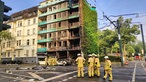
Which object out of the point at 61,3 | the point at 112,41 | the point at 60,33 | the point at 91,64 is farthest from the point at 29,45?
the point at 91,64

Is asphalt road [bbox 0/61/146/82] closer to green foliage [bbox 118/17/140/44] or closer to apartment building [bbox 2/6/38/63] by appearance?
apartment building [bbox 2/6/38/63]

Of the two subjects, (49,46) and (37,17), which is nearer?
(49,46)

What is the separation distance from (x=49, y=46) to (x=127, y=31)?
88.4 feet

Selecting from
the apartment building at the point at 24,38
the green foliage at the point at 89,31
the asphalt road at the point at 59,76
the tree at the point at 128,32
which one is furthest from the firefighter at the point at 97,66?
the tree at the point at 128,32

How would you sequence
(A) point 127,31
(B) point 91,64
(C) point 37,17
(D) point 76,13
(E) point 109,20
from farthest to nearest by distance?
(A) point 127,31 → (C) point 37,17 → (D) point 76,13 → (E) point 109,20 → (B) point 91,64

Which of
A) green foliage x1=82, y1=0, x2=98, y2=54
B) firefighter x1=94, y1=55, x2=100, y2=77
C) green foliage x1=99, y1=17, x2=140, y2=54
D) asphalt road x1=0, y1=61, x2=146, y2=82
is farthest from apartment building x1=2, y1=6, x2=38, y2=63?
firefighter x1=94, y1=55, x2=100, y2=77

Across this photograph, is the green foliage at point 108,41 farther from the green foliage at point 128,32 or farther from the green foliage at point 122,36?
the green foliage at point 128,32

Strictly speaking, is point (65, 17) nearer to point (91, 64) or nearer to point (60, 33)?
point (60, 33)

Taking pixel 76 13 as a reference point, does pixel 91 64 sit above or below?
below

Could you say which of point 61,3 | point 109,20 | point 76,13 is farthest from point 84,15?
point 109,20

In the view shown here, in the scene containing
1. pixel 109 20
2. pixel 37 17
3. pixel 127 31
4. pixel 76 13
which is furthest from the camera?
pixel 127 31

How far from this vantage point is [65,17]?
5359 centimetres

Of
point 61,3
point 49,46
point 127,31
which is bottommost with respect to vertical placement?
point 49,46

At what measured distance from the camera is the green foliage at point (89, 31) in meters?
50.0
